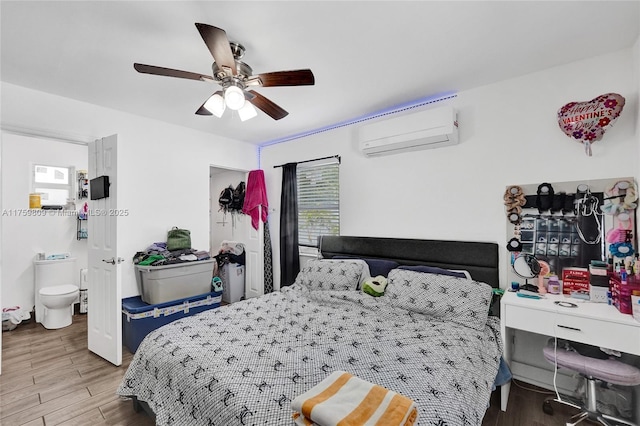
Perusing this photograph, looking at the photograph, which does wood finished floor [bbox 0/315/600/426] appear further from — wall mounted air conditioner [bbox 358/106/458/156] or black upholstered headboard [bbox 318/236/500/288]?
wall mounted air conditioner [bbox 358/106/458/156]

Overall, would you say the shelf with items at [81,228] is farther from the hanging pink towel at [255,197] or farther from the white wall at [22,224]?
the hanging pink towel at [255,197]

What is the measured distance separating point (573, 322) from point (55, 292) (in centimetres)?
496

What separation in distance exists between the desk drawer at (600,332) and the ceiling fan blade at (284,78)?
2.16m

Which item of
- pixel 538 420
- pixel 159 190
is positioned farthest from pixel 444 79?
pixel 159 190

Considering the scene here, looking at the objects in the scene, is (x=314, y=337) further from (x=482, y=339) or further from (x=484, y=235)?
(x=484, y=235)

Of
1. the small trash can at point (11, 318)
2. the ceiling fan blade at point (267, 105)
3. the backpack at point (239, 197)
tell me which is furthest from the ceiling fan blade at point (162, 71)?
the small trash can at point (11, 318)

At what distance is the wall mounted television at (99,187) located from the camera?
8.96 ft

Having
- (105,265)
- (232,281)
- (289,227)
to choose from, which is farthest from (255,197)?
(105,265)

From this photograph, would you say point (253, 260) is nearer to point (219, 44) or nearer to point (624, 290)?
point (219, 44)

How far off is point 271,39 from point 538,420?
305cm

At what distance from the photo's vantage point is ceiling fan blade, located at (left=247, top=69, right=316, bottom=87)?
1.71 metres

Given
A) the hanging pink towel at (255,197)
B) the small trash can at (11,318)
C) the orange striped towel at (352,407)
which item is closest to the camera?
the orange striped towel at (352,407)

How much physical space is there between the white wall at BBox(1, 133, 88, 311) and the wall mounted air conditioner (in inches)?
165

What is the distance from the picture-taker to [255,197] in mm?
4199
